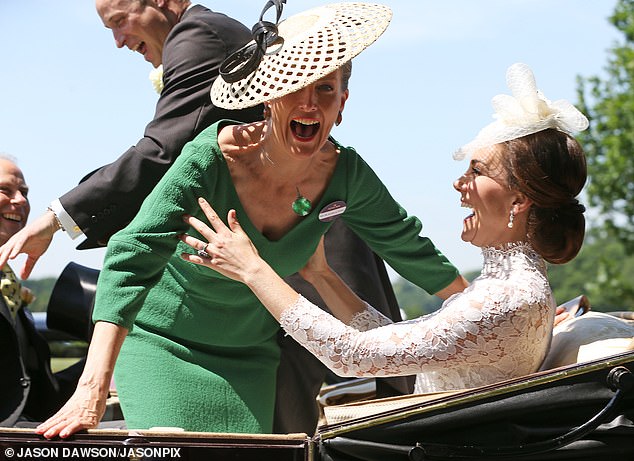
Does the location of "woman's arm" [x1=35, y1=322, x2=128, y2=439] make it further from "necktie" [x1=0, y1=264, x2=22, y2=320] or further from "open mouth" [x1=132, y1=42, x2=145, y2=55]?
"necktie" [x1=0, y1=264, x2=22, y2=320]

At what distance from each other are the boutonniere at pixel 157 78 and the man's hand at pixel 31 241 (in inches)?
38.7

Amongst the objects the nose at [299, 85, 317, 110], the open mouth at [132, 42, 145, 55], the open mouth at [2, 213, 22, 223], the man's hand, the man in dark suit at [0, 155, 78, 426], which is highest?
the open mouth at [132, 42, 145, 55]

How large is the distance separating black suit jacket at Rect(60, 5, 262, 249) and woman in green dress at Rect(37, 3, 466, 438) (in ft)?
1.65

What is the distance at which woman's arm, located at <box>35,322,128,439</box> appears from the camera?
2424 mm

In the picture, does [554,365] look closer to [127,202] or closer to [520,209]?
[520,209]

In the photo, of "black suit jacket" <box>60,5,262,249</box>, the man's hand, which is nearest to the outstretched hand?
the man's hand

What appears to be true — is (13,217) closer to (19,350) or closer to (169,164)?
(19,350)

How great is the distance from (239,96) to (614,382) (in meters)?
1.30

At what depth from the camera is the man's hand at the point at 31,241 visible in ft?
11.1

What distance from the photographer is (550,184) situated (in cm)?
275

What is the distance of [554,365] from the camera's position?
9.18 ft

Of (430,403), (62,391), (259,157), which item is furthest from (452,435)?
(62,391)

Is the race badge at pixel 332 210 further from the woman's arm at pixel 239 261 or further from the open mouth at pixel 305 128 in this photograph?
the woman's arm at pixel 239 261

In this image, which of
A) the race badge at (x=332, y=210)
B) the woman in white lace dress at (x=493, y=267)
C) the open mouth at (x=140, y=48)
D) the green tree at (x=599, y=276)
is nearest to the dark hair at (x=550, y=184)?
the woman in white lace dress at (x=493, y=267)
